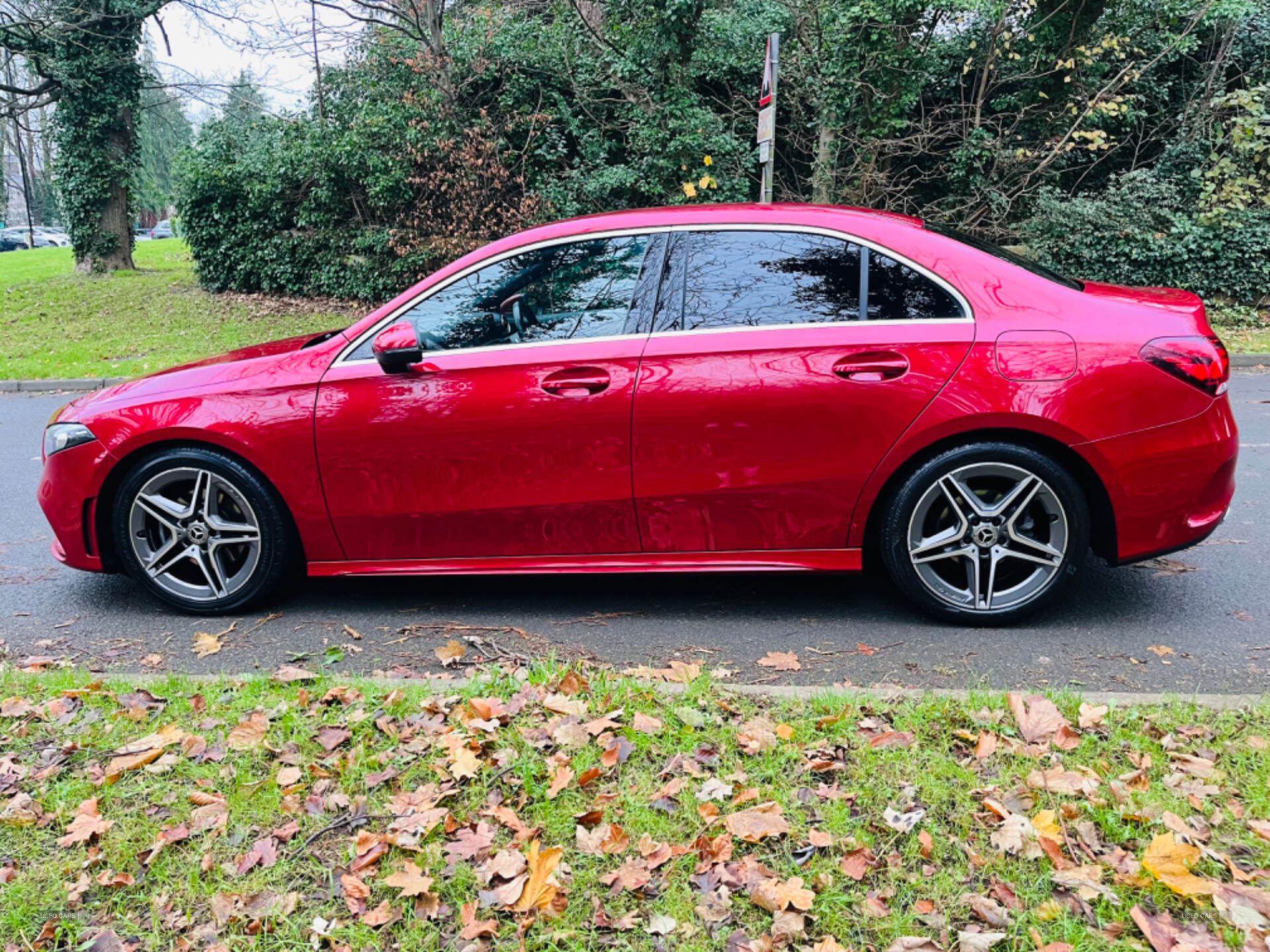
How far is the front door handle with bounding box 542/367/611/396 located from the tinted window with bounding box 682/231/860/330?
0.42m

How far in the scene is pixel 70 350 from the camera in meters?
13.6

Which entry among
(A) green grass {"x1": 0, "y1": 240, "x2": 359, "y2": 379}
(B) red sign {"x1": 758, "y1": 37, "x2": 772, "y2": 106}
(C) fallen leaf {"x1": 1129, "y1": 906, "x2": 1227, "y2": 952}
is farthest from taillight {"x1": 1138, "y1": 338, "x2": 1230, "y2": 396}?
(A) green grass {"x1": 0, "y1": 240, "x2": 359, "y2": 379}

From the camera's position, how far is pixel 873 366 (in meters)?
3.81

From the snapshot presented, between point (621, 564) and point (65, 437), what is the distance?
2.53 metres

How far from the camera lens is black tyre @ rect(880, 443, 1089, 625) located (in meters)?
3.83

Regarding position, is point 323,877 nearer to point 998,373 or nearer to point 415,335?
point 415,335

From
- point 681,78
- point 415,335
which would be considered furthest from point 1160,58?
point 415,335

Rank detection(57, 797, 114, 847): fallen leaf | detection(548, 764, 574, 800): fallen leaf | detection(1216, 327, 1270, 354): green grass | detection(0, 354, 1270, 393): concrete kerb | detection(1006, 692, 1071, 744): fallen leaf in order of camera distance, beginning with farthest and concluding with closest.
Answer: detection(1216, 327, 1270, 354): green grass < detection(0, 354, 1270, 393): concrete kerb < detection(1006, 692, 1071, 744): fallen leaf < detection(548, 764, 574, 800): fallen leaf < detection(57, 797, 114, 847): fallen leaf

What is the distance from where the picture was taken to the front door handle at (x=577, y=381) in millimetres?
3896

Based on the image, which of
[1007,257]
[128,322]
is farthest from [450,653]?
[128,322]

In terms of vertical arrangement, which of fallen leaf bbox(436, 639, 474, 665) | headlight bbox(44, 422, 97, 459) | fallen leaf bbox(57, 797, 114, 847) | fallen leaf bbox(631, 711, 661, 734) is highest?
headlight bbox(44, 422, 97, 459)

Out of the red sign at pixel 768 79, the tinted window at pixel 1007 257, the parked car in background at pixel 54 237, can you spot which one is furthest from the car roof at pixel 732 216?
the parked car in background at pixel 54 237

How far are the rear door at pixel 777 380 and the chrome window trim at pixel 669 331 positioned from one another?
0.04 feet

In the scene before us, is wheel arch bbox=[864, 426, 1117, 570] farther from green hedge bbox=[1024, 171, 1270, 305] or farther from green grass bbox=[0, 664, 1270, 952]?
green hedge bbox=[1024, 171, 1270, 305]
